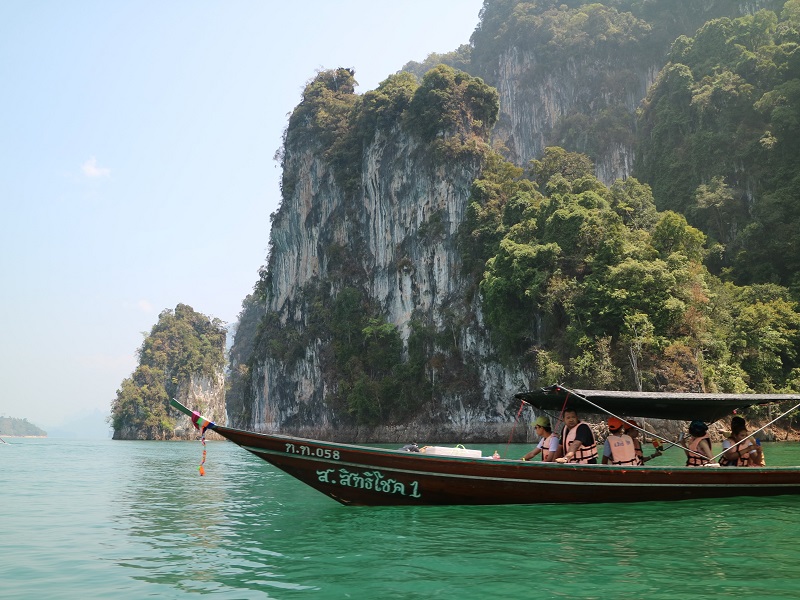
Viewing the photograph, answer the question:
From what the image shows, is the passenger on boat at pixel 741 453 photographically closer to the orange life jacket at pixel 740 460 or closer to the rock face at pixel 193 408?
the orange life jacket at pixel 740 460

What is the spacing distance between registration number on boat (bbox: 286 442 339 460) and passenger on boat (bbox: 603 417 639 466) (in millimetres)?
4247

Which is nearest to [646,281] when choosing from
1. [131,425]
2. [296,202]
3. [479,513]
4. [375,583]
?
[479,513]

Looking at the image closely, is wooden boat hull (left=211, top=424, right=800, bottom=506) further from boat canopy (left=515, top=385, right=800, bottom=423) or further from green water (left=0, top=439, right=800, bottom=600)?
boat canopy (left=515, top=385, right=800, bottom=423)

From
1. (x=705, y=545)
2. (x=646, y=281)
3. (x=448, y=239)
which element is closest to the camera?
(x=705, y=545)

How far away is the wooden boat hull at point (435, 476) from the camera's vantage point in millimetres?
9609

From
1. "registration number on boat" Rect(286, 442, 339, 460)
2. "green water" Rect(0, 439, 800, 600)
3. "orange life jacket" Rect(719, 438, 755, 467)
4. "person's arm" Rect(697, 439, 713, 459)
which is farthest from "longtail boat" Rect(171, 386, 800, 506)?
"orange life jacket" Rect(719, 438, 755, 467)

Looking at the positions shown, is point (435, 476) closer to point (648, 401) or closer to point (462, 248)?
point (648, 401)

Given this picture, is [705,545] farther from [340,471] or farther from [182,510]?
[182,510]

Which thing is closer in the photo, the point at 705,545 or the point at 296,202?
the point at 705,545

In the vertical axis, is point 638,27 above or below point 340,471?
above

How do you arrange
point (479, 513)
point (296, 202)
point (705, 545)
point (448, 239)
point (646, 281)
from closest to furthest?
point (705, 545)
point (479, 513)
point (646, 281)
point (448, 239)
point (296, 202)

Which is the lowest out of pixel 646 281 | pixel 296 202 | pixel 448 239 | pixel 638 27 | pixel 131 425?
pixel 131 425

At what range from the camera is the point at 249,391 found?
65.6 metres

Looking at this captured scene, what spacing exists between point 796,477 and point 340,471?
712 centimetres
